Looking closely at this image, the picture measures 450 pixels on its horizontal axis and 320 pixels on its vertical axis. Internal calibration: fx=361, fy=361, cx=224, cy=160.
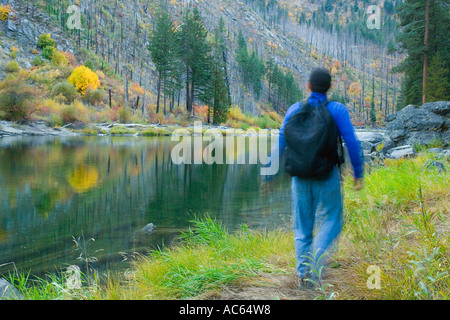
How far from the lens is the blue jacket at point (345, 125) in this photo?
9.06ft

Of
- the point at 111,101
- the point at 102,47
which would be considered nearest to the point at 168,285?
the point at 111,101

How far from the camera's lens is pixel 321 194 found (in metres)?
2.88

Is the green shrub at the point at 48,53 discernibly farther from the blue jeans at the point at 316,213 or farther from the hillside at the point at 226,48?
the blue jeans at the point at 316,213

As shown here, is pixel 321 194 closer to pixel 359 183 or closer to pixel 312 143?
pixel 359 183

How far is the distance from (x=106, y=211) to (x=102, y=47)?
51120 millimetres

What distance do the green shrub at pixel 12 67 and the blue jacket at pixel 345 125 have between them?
130 ft

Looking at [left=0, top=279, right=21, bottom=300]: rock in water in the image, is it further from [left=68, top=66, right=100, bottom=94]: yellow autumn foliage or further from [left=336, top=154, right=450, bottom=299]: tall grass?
[left=68, top=66, right=100, bottom=94]: yellow autumn foliage

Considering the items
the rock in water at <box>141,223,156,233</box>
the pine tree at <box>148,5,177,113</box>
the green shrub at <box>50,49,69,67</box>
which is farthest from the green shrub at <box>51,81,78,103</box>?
the rock in water at <box>141,223,156,233</box>

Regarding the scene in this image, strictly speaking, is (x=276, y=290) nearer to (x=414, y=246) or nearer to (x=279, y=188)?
(x=414, y=246)

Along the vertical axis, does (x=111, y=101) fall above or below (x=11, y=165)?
above

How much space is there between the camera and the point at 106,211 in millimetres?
8148

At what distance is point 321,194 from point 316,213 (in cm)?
20

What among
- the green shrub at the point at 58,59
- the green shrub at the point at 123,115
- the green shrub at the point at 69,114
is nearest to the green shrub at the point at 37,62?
the green shrub at the point at 58,59

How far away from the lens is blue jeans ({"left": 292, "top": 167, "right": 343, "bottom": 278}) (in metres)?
2.86
